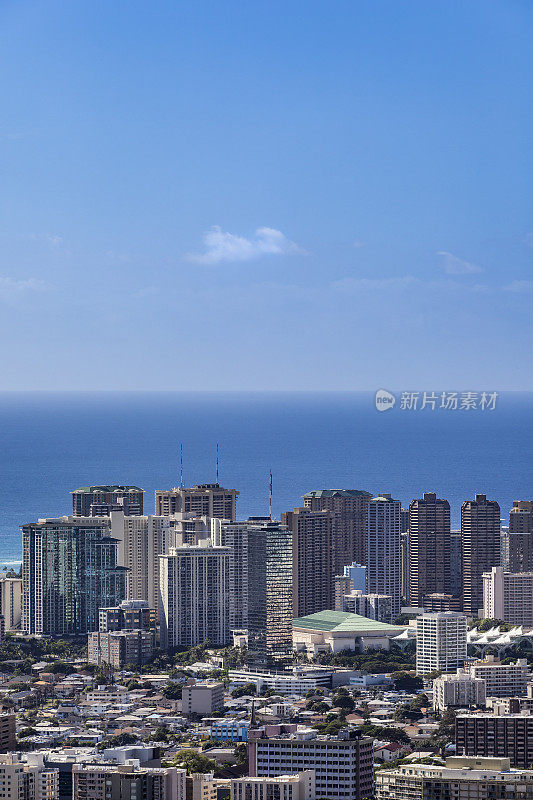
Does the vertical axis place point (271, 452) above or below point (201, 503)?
above

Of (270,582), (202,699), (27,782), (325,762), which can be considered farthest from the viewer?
(270,582)

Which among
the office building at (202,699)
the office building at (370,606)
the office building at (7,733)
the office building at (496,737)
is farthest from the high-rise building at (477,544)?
the office building at (7,733)

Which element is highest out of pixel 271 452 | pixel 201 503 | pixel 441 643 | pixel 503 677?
pixel 271 452

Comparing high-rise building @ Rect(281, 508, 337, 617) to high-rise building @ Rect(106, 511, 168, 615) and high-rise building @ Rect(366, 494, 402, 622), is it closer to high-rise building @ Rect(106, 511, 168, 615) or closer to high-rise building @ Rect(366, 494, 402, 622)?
high-rise building @ Rect(366, 494, 402, 622)

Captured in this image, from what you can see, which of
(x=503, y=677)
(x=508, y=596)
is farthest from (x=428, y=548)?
(x=503, y=677)

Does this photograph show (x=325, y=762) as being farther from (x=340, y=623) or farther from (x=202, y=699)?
(x=340, y=623)

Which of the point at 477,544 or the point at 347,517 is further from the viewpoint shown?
the point at 347,517

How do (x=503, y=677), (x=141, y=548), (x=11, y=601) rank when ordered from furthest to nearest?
(x=141, y=548) < (x=11, y=601) < (x=503, y=677)

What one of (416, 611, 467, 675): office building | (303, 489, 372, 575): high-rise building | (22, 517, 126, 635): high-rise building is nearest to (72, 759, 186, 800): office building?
(416, 611, 467, 675): office building
